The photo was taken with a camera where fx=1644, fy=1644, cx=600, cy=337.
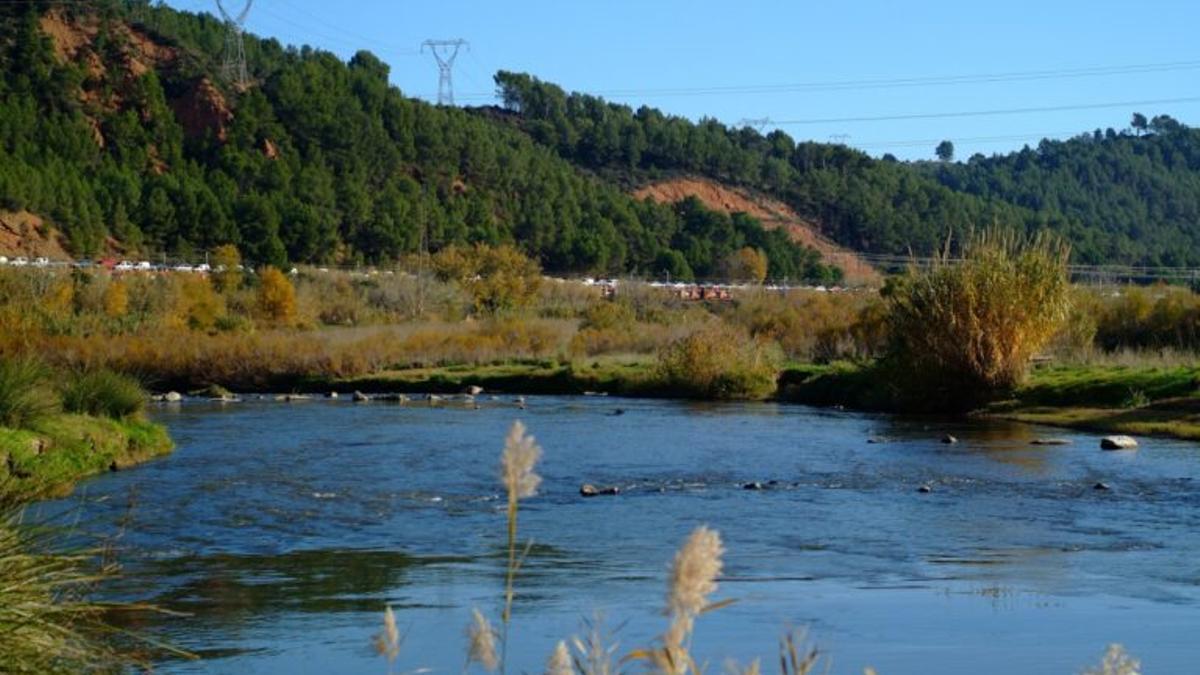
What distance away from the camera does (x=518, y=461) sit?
11.8 feet

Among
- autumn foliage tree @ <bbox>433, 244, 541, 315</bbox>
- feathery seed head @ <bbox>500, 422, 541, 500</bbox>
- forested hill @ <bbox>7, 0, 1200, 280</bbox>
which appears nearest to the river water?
feathery seed head @ <bbox>500, 422, 541, 500</bbox>

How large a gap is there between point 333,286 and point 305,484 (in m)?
61.1

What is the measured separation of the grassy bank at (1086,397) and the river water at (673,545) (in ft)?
7.22

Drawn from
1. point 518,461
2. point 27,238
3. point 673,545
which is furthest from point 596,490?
point 27,238

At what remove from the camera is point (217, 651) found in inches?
495

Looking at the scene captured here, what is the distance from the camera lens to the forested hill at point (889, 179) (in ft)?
459

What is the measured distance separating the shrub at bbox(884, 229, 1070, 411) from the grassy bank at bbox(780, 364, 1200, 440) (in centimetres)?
82

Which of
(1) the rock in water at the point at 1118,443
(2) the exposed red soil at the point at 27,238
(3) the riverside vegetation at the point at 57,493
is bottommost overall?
(1) the rock in water at the point at 1118,443

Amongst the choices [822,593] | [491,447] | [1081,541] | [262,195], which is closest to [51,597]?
[822,593]

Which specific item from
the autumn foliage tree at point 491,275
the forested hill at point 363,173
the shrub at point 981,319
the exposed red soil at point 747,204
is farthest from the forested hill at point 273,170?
the shrub at point 981,319

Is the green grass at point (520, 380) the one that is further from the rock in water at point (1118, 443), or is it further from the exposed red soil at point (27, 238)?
the exposed red soil at point (27, 238)

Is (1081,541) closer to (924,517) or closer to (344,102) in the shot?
(924,517)

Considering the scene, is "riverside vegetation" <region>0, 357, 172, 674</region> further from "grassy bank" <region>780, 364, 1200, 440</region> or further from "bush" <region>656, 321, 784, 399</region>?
"bush" <region>656, 321, 784, 399</region>

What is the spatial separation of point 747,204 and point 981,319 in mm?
107117
